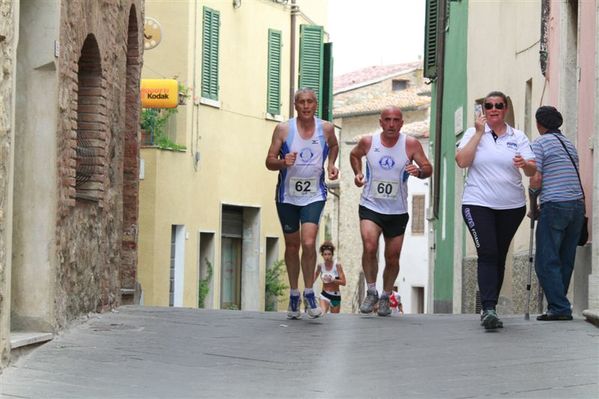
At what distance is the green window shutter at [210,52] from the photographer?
34.0m

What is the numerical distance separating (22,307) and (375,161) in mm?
3936

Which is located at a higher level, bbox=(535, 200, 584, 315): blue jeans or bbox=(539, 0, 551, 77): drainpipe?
bbox=(539, 0, 551, 77): drainpipe

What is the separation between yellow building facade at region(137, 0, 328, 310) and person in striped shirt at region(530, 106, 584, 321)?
56.7 ft

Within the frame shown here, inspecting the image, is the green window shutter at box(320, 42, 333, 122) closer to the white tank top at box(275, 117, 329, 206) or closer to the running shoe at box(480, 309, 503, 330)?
the white tank top at box(275, 117, 329, 206)

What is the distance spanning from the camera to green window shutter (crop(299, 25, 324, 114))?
39250mm

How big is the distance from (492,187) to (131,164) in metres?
6.27

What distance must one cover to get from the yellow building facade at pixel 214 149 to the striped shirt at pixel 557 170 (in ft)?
56.7

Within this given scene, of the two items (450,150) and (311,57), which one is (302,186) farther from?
(311,57)

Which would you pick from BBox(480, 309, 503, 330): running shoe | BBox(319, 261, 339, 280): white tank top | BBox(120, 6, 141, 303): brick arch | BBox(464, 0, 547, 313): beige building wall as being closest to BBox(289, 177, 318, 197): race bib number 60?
BBox(480, 309, 503, 330): running shoe

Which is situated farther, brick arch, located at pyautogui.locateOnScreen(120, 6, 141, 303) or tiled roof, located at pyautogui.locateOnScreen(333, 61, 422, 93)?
tiled roof, located at pyautogui.locateOnScreen(333, 61, 422, 93)

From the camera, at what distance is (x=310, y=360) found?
10.5 metres

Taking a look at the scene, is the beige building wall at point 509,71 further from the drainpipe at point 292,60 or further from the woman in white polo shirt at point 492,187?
the drainpipe at point 292,60

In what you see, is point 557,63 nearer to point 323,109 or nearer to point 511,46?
point 511,46

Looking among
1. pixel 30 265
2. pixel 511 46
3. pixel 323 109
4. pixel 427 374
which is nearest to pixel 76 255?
pixel 30 265
